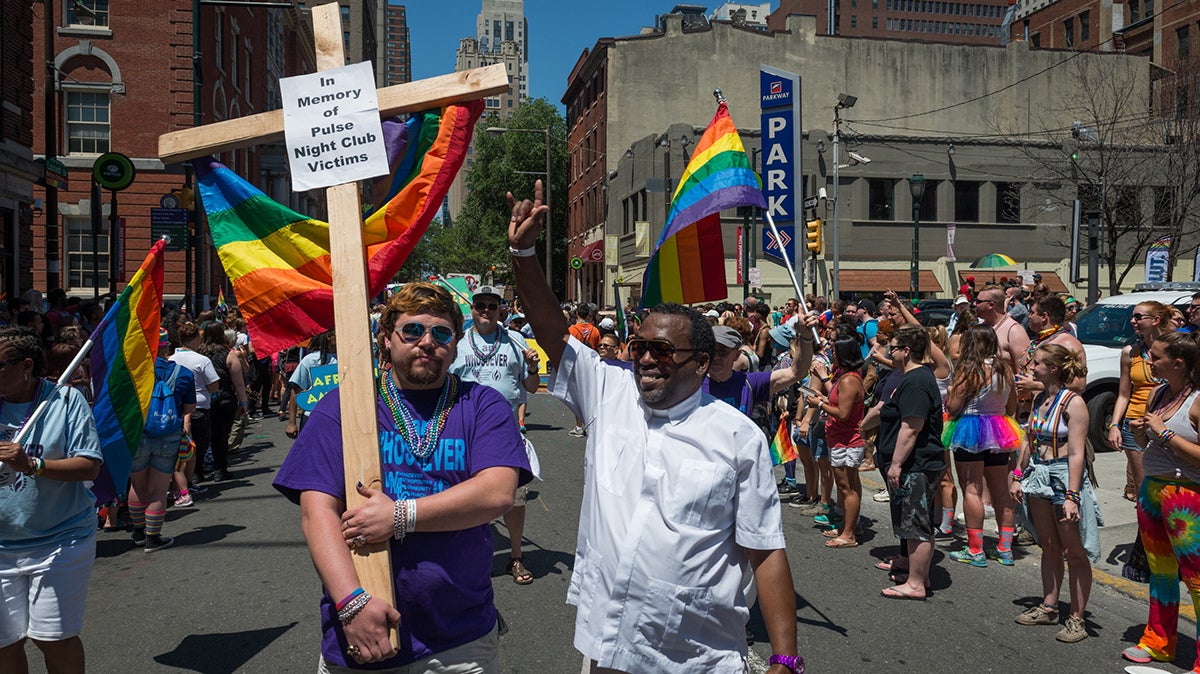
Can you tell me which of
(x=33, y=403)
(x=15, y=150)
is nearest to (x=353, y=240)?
(x=33, y=403)

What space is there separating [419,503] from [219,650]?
3540mm

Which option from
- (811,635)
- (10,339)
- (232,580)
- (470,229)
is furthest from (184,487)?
(470,229)

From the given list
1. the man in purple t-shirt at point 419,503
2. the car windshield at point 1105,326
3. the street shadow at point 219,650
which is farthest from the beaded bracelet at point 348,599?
the car windshield at point 1105,326

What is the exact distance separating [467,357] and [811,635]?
305 centimetres

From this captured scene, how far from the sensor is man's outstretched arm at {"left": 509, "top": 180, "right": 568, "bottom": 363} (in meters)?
3.24

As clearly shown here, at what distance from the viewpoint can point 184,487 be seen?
9859mm

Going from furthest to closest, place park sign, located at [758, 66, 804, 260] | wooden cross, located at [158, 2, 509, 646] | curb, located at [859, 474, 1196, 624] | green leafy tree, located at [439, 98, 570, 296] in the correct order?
green leafy tree, located at [439, 98, 570, 296]
park sign, located at [758, 66, 804, 260]
curb, located at [859, 474, 1196, 624]
wooden cross, located at [158, 2, 509, 646]

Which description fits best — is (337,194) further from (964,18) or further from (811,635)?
(964,18)

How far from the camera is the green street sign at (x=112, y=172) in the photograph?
14.9 metres

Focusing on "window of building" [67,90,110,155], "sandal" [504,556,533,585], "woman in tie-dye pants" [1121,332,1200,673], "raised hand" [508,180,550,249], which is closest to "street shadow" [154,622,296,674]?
"sandal" [504,556,533,585]

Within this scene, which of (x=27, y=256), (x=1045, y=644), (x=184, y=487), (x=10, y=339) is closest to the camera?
(x=10, y=339)

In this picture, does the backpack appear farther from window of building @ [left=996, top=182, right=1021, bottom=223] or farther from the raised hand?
window of building @ [left=996, top=182, right=1021, bottom=223]

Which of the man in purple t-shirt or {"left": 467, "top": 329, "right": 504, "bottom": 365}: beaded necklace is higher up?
{"left": 467, "top": 329, "right": 504, "bottom": 365}: beaded necklace

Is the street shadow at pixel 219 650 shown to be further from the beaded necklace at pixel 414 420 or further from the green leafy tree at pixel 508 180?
the green leafy tree at pixel 508 180
